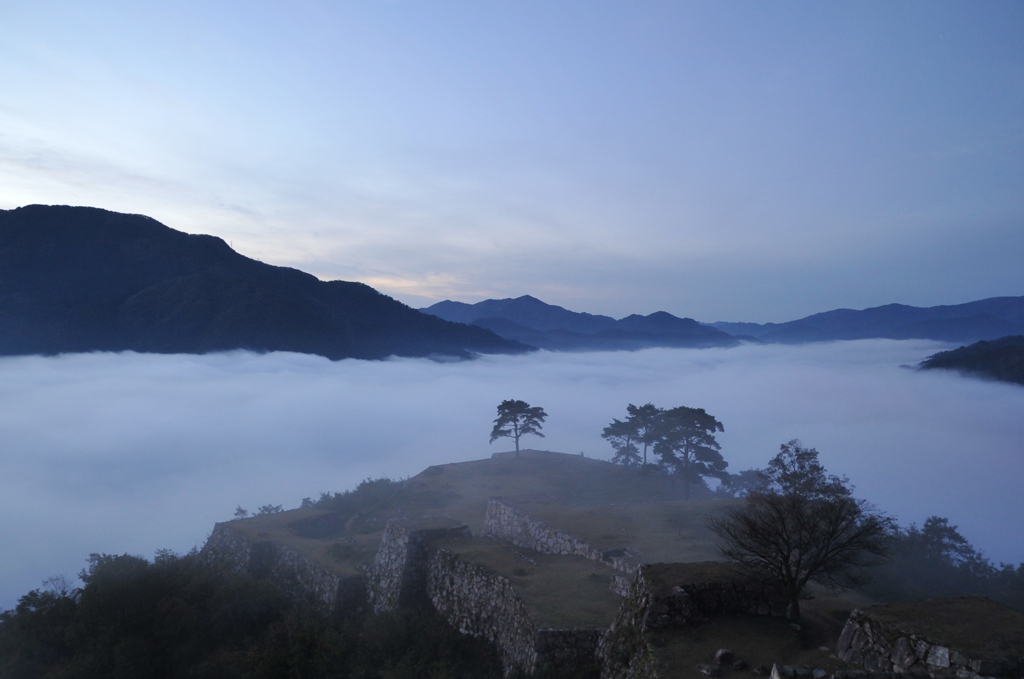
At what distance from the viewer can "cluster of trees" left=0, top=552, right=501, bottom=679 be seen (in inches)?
619

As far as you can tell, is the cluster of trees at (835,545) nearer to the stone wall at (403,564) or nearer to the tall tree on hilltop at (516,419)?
the stone wall at (403,564)

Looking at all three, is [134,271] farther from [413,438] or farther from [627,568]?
[627,568]

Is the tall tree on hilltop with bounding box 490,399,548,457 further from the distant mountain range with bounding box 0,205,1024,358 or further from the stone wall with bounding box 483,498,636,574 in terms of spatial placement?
the distant mountain range with bounding box 0,205,1024,358

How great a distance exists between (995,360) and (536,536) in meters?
71.8

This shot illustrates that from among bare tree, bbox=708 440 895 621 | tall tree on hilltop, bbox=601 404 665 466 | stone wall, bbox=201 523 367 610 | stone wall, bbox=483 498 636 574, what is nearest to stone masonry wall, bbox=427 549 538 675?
stone wall, bbox=201 523 367 610

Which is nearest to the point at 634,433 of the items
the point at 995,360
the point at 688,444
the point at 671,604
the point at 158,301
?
the point at 688,444

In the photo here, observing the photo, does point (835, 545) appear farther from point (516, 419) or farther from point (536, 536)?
point (516, 419)

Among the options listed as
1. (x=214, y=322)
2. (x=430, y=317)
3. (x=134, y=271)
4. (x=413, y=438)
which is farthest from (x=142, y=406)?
(x=430, y=317)

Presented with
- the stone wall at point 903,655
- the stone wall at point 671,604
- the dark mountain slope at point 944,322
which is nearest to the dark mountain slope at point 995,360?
the dark mountain slope at point 944,322

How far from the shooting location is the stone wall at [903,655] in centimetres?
696

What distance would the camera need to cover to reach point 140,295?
400 ft

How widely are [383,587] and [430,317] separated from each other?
155877mm

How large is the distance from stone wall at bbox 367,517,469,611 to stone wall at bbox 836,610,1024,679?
46.4 ft

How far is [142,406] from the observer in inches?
4651
